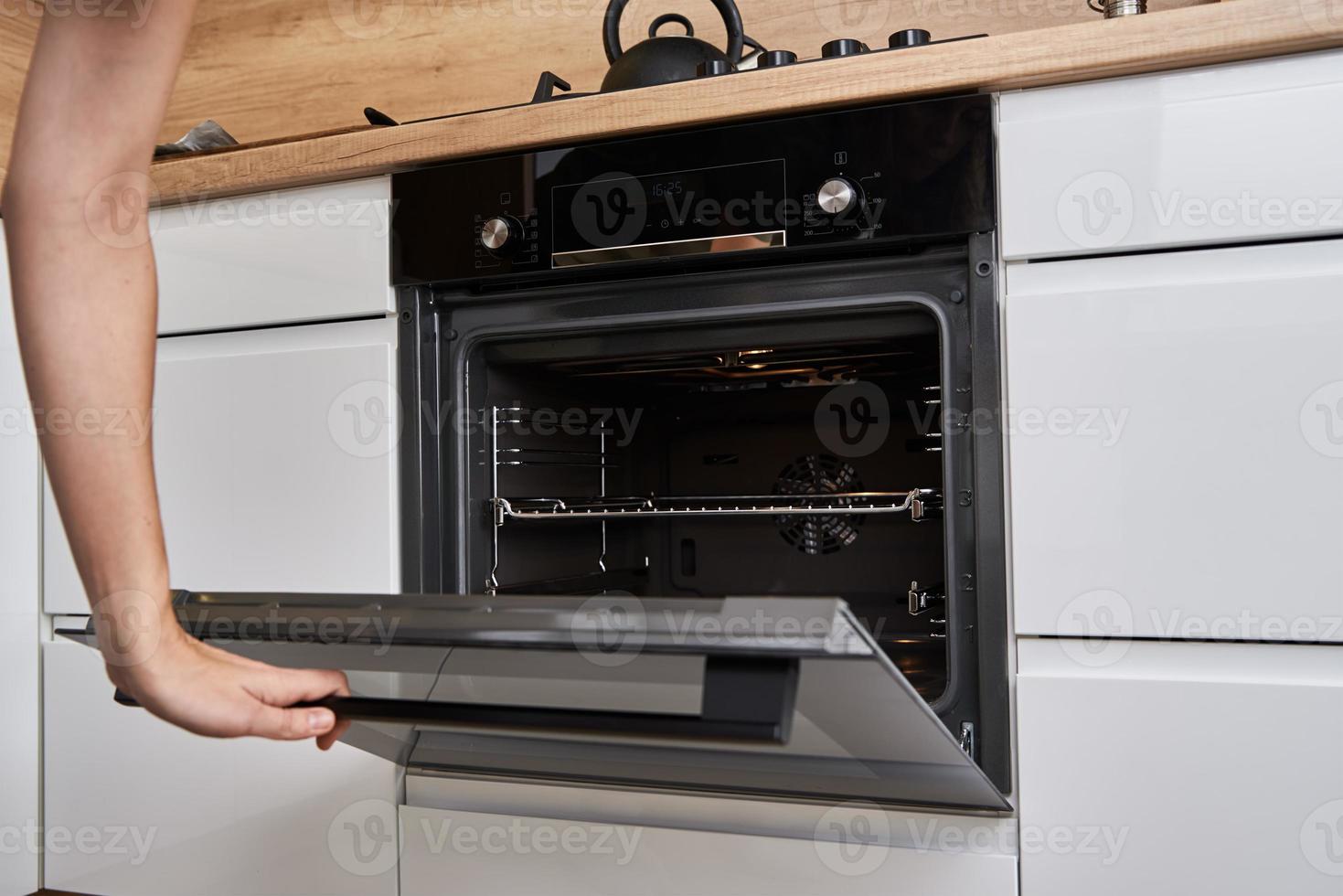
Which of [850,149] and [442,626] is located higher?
[850,149]

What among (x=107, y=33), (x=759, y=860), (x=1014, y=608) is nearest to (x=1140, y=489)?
(x=1014, y=608)

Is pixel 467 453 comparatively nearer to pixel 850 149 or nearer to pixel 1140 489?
pixel 850 149

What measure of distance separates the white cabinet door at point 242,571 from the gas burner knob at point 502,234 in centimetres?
16

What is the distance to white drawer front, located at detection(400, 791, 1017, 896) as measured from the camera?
103cm

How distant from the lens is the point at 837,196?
3.54 feet

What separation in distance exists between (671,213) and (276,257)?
A: 515 mm

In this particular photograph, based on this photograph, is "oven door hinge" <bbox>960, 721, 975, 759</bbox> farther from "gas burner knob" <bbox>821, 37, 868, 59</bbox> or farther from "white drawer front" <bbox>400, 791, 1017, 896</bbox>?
"gas burner knob" <bbox>821, 37, 868, 59</bbox>

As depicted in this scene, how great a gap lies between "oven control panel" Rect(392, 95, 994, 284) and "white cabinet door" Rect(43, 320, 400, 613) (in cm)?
15

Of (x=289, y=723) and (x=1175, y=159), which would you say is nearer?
(x=289, y=723)

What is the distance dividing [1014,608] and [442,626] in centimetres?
57

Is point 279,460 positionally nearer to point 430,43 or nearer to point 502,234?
point 502,234

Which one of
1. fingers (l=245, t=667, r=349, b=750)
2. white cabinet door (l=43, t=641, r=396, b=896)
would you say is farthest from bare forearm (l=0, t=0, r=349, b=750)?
white cabinet door (l=43, t=641, r=396, b=896)

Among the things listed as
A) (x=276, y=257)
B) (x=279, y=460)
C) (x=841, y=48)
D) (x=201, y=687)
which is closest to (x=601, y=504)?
(x=279, y=460)

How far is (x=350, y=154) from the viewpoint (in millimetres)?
1269
